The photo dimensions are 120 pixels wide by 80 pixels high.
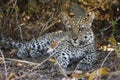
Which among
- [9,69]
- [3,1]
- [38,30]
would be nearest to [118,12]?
[38,30]

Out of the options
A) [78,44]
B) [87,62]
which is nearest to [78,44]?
[78,44]

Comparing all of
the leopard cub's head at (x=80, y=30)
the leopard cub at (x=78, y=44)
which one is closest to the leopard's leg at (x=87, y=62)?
the leopard cub at (x=78, y=44)

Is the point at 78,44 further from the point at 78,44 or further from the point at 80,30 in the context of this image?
the point at 80,30

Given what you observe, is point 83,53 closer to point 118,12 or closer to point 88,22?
point 88,22

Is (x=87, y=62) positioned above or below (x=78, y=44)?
below

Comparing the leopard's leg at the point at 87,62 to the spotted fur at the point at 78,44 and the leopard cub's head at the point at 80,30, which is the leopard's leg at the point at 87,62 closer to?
the spotted fur at the point at 78,44

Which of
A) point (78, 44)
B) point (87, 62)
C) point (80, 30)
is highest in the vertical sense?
point (80, 30)
